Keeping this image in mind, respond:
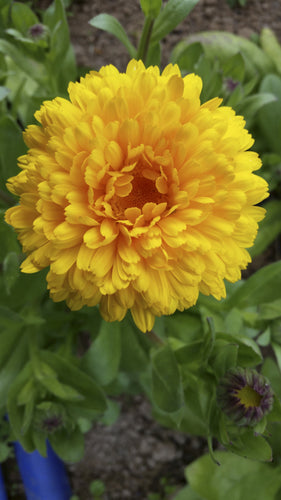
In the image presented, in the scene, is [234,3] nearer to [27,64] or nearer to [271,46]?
[271,46]

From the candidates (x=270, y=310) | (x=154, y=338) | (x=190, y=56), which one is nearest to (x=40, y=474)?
(x=154, y=338)

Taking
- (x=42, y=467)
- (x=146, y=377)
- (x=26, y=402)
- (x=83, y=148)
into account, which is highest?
(x=83, y=148)

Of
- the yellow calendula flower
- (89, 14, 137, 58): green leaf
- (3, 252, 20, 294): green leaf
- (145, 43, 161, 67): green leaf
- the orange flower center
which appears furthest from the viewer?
(145, 43, 161, 67): green leaf

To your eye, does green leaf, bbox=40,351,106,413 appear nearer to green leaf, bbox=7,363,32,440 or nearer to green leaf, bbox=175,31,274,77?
green leaf, bbox=7,363,32,440

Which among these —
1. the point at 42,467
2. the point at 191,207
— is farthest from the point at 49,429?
the point at 191,207

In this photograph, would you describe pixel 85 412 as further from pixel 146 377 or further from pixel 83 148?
pixel 83 148

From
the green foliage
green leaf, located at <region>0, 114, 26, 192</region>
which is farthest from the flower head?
→ the green foliage
